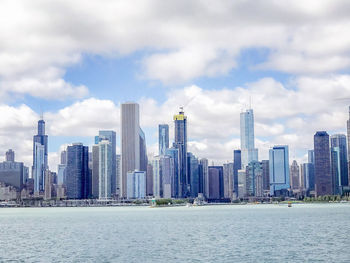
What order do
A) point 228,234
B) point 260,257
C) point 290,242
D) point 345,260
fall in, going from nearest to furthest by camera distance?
point 345,260, point 260,257, point 290,242, point 228,234

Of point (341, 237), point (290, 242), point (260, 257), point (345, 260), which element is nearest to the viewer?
point (345, 260)

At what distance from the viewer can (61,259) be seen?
258 feet

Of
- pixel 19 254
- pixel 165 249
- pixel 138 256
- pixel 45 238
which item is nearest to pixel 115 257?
pixel 138 256

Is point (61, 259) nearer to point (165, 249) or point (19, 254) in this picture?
point (19, 254)

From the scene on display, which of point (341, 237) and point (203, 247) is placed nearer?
point (203, 247)

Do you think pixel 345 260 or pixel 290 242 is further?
pixel 290 242

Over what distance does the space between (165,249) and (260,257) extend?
1753 centimetres

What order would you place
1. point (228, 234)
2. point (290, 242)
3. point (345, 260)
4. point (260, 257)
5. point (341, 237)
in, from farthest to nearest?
1. point (228, 234)
2. point (341, 237)
3. point (290, 242)
4. point (260, 257)
5. point (345, 260)

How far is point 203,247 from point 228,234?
25.3 metres

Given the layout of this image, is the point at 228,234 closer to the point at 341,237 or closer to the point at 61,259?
the point at 341,237

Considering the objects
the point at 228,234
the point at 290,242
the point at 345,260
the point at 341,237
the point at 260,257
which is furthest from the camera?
the point at 228,234

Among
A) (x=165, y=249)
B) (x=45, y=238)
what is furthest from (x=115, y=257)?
(x=45, y=238)

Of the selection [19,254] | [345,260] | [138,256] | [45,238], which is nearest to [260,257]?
[345,260]

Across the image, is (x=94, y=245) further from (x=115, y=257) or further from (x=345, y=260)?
(x=345, y=260)
